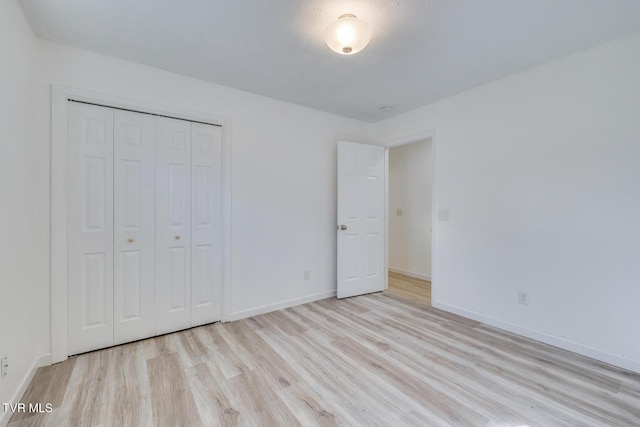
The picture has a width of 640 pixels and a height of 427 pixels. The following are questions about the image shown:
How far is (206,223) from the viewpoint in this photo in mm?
2801

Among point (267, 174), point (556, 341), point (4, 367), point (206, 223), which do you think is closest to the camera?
point (4, 367)

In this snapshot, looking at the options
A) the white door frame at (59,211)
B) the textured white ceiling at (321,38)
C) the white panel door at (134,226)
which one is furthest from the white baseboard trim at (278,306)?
the textured white ceiling at (321,38)

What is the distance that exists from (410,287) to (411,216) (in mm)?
1331

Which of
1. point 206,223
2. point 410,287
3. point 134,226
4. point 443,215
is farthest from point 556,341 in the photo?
point 134,226

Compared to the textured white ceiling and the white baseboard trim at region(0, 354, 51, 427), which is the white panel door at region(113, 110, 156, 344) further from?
the textured white ceiling

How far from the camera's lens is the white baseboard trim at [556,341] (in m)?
2.06

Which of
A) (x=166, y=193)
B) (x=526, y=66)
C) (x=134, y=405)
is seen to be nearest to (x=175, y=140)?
(x=166, y=193)

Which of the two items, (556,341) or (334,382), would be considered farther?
(556,341)

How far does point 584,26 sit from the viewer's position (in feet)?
6.28

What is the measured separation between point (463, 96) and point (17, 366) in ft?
14.0

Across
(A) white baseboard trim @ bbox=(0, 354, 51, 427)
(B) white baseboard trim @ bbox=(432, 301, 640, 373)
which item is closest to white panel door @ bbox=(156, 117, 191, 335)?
(A) white baseboard trim @ bbox=(0, 354, 51, 427)

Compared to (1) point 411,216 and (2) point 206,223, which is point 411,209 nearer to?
(1) point 411,216

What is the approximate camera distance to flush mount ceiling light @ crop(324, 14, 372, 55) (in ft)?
5.71

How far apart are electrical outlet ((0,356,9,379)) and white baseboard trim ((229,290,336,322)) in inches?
62.4
